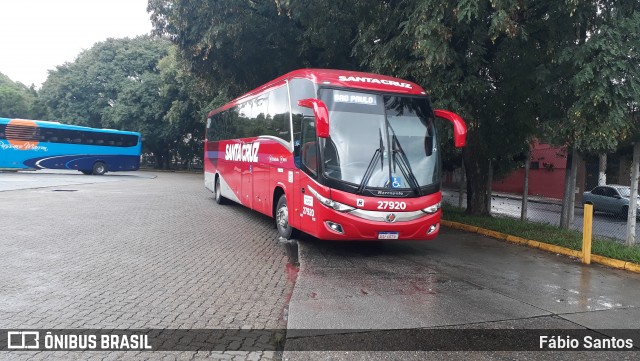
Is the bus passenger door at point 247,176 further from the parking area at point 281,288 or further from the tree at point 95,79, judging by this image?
the tree at point 95,79

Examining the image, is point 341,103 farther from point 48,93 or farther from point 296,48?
point 48,93

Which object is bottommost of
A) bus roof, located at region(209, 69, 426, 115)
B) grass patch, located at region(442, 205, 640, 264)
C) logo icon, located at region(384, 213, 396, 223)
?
grass patch, located at region(442, 205, 640, 264)

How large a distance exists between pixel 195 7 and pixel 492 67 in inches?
339

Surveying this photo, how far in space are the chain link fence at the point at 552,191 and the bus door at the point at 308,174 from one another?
15.2 feet

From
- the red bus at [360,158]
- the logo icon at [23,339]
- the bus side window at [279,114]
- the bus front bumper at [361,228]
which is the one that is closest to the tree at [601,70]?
the red bus at [360,158]

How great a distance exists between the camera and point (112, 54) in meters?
47.2

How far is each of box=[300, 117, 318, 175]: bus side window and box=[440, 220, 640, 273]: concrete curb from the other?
16.3 ft

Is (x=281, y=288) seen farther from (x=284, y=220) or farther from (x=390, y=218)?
(x=284, y=220)

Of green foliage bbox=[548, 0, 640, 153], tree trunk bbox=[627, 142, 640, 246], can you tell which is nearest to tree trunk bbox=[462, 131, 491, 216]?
tree trunk bbox=[627, 142, 640, 246]

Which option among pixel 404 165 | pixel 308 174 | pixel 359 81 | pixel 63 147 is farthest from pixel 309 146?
pixel 63 147

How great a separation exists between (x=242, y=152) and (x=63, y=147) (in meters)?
23.2

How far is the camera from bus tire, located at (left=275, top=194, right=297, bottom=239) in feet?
29.8

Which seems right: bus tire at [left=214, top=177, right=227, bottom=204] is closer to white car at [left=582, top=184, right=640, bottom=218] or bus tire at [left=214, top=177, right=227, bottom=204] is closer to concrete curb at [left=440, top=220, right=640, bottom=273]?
concrete curb at [left=440, top=220, right=640, bottom=273]

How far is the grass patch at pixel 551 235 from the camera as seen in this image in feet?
26.8
